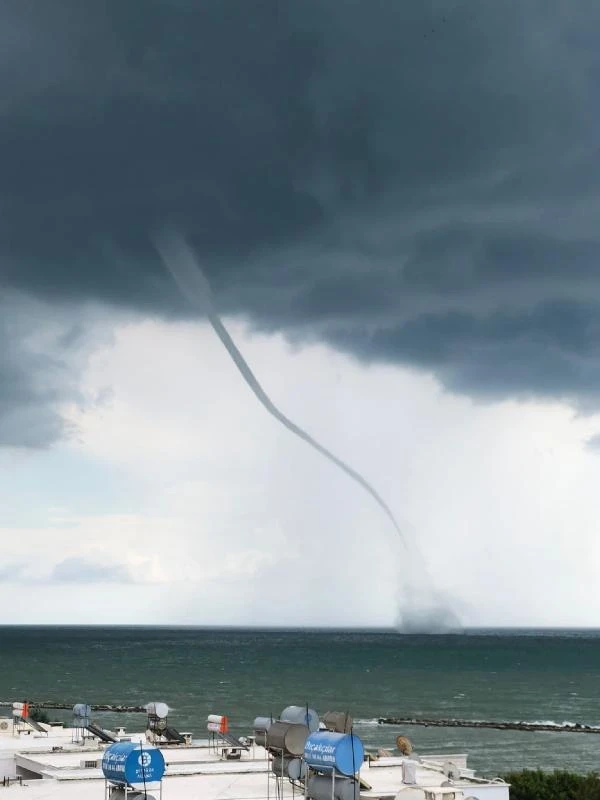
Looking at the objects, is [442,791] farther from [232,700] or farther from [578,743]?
[232,700]

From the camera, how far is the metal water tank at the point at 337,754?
34719mm

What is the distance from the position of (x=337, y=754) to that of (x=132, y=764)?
6649mm

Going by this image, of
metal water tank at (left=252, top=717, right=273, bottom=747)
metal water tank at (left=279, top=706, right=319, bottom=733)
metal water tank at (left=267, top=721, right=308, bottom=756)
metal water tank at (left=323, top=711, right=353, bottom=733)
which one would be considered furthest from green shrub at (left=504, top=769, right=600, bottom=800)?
metal water tank at (left=267, top=721, right=308, bottom=756)

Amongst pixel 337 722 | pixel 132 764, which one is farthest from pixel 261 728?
pixel 132 764

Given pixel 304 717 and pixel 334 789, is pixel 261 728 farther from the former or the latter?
pixel 334 789

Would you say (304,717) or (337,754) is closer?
(337,754)

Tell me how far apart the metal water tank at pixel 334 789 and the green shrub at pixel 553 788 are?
1153 inches

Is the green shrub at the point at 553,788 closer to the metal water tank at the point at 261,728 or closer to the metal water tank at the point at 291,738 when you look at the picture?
the metal water tank at the point at 261,728

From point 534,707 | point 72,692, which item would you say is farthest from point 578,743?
point 72,692

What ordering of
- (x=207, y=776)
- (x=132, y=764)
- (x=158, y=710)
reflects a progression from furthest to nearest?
(x=158, y=710) → (x=207, y=776) → (x=132, y=764)

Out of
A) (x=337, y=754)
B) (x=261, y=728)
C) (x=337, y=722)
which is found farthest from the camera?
(x=261, y=728)

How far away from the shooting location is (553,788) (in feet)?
203

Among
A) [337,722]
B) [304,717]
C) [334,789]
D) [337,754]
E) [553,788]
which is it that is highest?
[304,717]

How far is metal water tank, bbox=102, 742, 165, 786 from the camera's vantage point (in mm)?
35125
